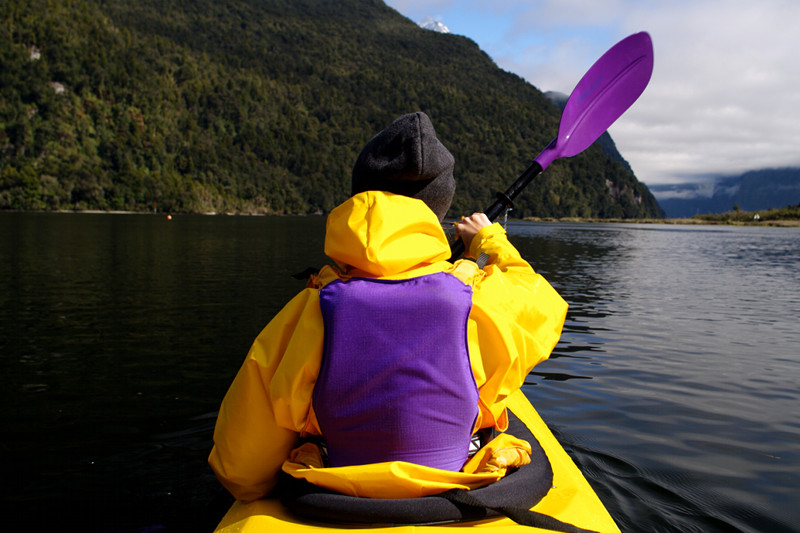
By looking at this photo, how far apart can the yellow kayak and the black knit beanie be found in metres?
1.28

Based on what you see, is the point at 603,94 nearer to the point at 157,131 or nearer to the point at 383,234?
the point at 383,234

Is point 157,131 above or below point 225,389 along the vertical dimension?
above

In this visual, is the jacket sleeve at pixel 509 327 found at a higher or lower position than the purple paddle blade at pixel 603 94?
lower

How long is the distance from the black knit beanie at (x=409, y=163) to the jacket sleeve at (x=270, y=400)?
0.54 meters

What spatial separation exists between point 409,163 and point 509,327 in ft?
2.43

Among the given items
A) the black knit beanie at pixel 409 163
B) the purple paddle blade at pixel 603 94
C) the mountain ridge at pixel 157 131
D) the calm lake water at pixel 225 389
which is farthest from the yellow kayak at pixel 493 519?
the mountain ridge at pixel 157 131

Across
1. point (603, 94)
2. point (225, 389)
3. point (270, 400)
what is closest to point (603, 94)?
point (603, 94)

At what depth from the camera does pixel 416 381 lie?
204cm

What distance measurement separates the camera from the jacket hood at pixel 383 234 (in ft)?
6.44

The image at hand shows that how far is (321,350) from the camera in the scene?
2027 millimetres

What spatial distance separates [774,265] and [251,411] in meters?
30.1

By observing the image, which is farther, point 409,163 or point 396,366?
point 409,163

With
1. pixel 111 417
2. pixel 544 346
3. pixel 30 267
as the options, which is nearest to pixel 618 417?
pixel 544 346

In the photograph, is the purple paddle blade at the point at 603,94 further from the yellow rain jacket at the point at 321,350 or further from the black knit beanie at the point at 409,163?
the yellow rain jacket at the point at 321,350
